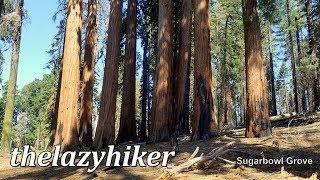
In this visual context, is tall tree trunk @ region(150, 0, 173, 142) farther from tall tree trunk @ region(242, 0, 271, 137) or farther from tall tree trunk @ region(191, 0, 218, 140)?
tall tree trunk @ region(242, 0, 271, 137)

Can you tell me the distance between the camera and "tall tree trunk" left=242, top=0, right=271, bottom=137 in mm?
11406

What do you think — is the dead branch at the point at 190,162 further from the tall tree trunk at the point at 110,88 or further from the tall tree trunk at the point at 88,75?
the tall tree trunk at the point at 88,75

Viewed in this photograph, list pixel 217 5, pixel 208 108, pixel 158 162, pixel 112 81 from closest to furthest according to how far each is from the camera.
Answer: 1. pixel 158 162
2. pixel 208 108
3. pixel 112 81
4. pixel 217 5

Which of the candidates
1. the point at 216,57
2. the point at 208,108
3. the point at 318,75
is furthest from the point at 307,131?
the point at 216,57

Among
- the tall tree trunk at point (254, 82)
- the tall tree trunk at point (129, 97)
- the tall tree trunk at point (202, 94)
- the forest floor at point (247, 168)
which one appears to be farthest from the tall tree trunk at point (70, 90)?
the tall tree trunk at point (254, 82)

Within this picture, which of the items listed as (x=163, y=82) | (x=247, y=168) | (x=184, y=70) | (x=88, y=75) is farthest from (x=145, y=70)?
(x=247, y=168)

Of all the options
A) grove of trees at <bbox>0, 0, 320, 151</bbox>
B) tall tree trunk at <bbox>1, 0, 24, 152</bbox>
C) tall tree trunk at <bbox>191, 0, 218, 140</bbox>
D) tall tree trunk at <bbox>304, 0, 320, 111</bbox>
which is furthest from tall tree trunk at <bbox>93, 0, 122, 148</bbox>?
tall tree trunk at <bbox>304, 0, 320, 111</bbox>

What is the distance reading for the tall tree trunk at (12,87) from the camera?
18.6 m

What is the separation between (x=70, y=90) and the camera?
13859 mm

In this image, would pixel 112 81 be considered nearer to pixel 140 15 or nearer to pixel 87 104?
pixel 87 104

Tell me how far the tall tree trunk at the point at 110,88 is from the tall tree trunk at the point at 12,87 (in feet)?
18.7

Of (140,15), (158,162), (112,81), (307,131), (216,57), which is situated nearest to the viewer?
(158,162)

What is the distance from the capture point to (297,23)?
34938 millimetres

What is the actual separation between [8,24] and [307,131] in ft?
43.6
